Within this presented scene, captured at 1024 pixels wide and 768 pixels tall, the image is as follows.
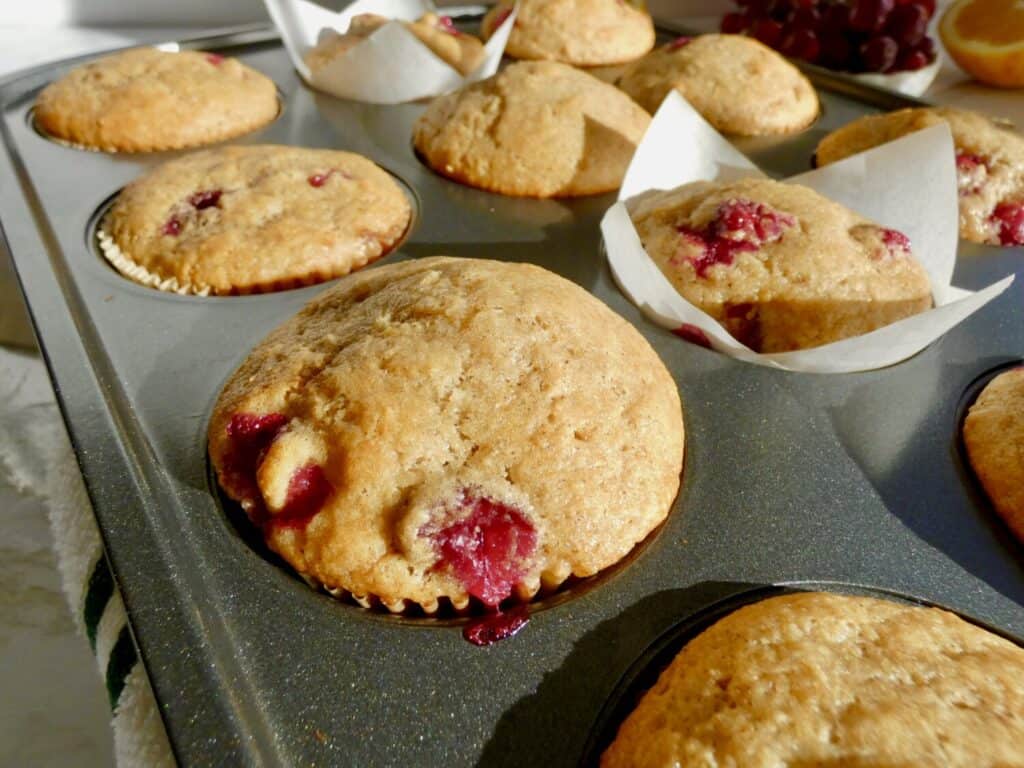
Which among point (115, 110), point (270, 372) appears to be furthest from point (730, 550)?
point (115, 110)

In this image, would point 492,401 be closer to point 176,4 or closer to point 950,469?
point 950,469

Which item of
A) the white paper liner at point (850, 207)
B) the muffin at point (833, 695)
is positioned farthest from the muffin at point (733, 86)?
the muffin at point (833, 695)

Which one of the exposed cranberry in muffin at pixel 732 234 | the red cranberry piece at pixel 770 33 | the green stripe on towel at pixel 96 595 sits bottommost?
the green stripe on towel at pixel 96 595

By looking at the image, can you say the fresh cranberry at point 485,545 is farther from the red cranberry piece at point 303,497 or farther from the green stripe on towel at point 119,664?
the green stripe on towel at point 119,664

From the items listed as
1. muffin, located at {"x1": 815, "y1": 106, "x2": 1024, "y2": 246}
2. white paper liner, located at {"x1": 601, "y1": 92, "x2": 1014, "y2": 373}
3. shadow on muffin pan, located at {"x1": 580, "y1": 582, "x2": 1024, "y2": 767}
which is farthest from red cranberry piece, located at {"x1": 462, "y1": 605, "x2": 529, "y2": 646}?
muffin, located at {"x1": 815, "y1": 106, "x2": 1024, "y2": 246}

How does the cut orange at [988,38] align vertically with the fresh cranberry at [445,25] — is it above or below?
below

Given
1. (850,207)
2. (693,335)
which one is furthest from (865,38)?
(693,335)

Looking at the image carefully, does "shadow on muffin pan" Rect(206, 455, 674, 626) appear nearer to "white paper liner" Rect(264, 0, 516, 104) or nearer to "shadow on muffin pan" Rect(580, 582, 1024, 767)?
"shadow on muffin pan" Rect(580, 582, 1024, 767)
